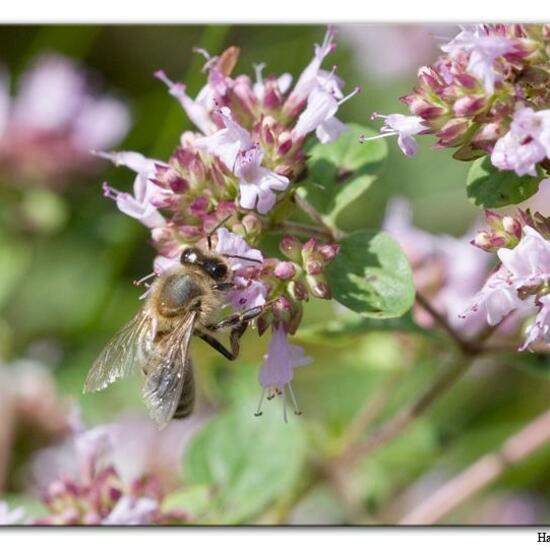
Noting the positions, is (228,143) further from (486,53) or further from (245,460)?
(245,460)

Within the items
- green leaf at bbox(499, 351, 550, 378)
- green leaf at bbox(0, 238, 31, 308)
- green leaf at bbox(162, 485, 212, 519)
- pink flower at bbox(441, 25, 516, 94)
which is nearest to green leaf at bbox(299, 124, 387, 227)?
pink flower at bbox(441, 25, 516, 94)

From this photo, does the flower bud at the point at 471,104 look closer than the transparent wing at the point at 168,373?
Yes

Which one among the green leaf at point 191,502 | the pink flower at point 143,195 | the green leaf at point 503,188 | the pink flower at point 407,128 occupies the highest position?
the pink flower at point 407,128

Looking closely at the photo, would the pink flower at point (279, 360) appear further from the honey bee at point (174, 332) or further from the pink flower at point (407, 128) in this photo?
Answer: the pink flower at point (407, 128)

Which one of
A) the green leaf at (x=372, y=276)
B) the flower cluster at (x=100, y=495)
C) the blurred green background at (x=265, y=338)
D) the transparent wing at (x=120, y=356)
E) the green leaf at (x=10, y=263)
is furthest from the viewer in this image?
the green leaf at (x=10, y=263)

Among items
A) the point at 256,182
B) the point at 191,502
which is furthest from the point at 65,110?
the point at 256,182

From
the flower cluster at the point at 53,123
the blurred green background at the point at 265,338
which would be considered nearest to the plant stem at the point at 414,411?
the blurred green background at the point at 265,338

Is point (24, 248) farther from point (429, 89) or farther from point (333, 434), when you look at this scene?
point (429, 89)

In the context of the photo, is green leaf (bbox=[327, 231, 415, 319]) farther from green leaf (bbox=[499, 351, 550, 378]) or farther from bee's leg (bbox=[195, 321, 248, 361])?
green leaf (bbox=[499, 351, 550, 378])
